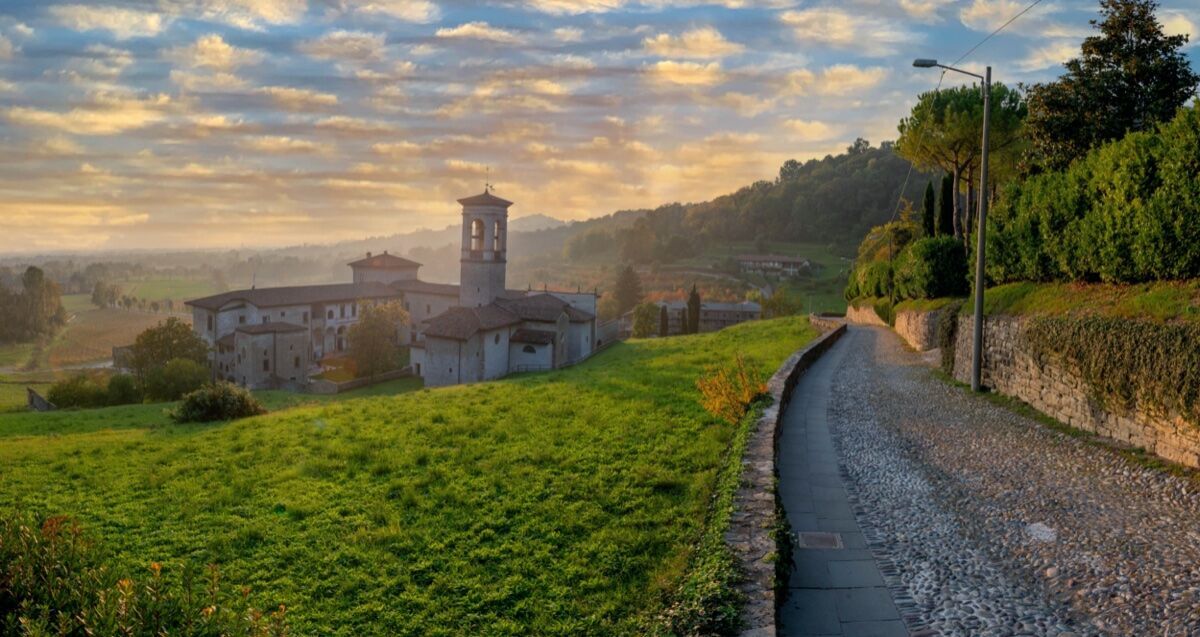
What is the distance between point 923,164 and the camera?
38.3 metres

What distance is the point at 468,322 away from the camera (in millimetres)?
46500

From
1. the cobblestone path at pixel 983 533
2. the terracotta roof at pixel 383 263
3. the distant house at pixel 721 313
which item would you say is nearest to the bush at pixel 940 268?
the cobblestone path at pixel 983 533

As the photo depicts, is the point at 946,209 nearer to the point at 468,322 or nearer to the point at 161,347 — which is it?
the point at 468,322

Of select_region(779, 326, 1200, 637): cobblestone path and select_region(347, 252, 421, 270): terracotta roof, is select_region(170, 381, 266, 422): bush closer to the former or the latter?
select_region(779, 326, 1200, 637): cobblestone path

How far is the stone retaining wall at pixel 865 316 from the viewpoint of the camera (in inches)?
1639

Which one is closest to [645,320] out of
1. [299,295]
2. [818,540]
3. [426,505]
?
[299,295]

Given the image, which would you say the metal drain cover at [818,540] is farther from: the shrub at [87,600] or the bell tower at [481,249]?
the bell tower at [481,249]

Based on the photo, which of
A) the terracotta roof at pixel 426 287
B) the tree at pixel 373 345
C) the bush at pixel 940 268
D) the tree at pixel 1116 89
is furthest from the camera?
the terracotta roof at pixel 426 287

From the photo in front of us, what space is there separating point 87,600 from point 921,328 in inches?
1008

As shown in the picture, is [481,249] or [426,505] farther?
[481,249]

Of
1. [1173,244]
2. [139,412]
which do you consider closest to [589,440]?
[1173,244]

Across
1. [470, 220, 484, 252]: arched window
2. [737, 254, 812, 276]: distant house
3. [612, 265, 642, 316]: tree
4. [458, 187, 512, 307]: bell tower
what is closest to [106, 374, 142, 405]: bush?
[458, 187, 512, 307]: bell tower

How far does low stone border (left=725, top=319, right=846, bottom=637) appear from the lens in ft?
16.4

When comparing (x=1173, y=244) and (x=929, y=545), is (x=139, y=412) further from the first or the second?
(x=1173, y=244)
